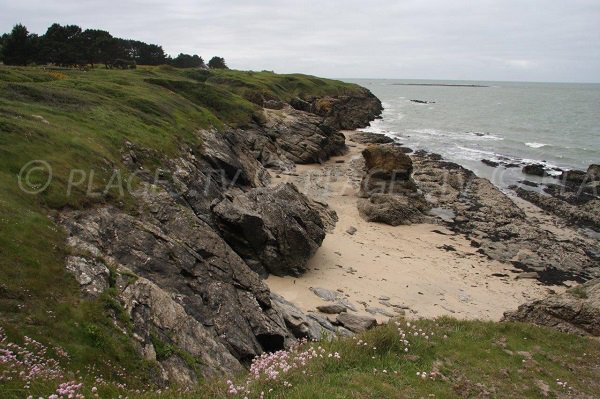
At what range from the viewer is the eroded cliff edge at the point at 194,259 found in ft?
46.9

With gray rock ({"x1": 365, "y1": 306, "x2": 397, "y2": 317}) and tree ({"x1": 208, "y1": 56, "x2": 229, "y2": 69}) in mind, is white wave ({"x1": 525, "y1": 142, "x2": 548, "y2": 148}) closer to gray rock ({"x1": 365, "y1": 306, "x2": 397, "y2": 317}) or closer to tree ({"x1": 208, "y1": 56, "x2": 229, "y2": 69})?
gray rock ({"x1": 365, "y1": 306, "x2": 397, "y2": 317})

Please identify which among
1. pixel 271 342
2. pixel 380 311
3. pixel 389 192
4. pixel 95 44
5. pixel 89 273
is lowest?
pixel 380 311

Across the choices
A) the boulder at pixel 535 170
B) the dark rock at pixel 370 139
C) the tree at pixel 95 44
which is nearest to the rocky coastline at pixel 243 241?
the boulder at pixel 535 170

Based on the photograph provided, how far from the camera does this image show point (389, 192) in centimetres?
4494

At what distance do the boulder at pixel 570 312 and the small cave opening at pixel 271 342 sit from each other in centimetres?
1024

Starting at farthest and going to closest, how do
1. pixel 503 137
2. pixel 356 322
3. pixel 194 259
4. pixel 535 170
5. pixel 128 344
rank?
pixel 503 137
pixel 535 170
pixel 356 322
pixel 194 259
pixel 128 344

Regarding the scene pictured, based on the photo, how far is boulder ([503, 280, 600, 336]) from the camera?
16.6m

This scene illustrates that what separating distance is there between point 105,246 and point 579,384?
16.7 meters

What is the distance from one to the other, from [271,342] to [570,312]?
12.1 m

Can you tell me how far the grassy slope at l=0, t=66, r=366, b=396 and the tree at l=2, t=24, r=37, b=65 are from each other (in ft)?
95.8

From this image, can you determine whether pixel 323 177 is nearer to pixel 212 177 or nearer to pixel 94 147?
pixel 212 177

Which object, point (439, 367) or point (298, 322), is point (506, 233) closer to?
point (298, 322)

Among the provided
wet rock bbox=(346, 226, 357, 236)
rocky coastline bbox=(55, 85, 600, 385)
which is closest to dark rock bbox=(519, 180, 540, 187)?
rocky coastline bbox=(55, 85, 600, 385)

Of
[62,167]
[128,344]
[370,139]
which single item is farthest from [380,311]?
[370,139]
